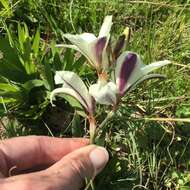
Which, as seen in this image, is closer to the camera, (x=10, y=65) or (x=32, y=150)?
(x=32, y=150)

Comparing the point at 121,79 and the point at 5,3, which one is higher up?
the point at 5,3

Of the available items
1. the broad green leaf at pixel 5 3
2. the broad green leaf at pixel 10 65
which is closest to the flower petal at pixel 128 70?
the broad green leaf at pixel 10 65

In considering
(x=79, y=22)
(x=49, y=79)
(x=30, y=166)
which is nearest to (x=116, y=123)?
(x=49, y=79)

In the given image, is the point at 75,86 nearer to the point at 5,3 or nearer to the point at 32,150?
the point at 32,150

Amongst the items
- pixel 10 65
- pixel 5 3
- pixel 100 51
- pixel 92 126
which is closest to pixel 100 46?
pixel 100 51

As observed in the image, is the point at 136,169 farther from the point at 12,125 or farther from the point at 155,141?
the point at 12,125

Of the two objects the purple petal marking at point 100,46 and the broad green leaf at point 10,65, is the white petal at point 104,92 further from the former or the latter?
the broad green leaf at point 10,65
